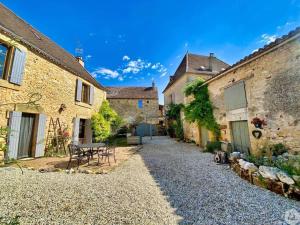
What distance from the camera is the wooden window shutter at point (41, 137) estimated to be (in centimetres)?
672

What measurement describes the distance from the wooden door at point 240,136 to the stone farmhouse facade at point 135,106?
1389 centimetres

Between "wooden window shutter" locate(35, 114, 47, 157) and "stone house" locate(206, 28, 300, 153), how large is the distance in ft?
26.9

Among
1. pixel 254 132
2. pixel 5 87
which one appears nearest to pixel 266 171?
pixel 254 132

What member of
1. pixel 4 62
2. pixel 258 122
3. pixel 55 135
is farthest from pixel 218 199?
pixel 4 62

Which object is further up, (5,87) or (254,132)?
(5,87)

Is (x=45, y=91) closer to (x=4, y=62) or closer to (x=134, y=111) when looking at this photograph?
(x=4, y=62)

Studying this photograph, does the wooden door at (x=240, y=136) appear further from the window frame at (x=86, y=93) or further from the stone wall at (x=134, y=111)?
the stone wall at (x=134, y=111)

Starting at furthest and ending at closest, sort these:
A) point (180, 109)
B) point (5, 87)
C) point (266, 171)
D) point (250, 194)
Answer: point (180, 109) → point (5, 87) → point (266, 171) → point (250, 194)

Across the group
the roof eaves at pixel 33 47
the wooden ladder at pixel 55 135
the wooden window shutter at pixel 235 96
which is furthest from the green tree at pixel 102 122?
the wooden window shutter at pixel 235 96

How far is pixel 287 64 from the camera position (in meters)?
4.95

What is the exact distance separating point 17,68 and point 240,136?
359 inches

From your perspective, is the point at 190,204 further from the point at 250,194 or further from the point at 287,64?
the point at 287,64

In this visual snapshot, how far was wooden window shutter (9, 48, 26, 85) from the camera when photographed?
226 inches

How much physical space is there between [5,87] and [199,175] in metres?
6.95
